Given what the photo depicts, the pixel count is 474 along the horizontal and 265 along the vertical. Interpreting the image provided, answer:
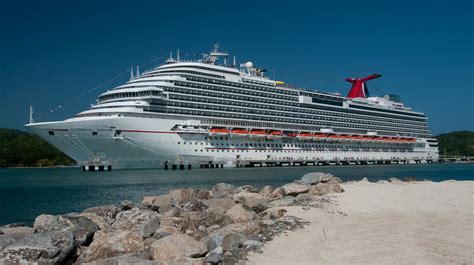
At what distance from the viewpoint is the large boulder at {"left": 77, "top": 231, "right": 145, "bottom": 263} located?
9.52 metres

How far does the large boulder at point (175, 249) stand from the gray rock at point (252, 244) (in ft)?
2.86

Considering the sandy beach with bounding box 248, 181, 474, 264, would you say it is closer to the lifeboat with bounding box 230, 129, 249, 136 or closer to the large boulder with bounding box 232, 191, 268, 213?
the large boulder with bounding box 232, 191, 268, 213

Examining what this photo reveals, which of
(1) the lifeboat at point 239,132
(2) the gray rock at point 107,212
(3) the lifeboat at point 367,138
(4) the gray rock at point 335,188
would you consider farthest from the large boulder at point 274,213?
(3) the lifeboat at point 367,138

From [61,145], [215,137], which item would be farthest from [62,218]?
[215,137]

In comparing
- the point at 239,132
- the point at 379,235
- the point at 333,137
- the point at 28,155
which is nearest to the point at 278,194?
the point at 379,235

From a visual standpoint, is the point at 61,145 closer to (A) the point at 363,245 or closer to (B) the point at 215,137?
(B) the point at 215,137

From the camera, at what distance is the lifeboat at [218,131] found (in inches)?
2312

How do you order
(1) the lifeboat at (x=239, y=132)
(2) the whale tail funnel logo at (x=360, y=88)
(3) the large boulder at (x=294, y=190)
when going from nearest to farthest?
1. (3) the large boulder at (x=294, y=190)
2. (1) the lifeboat at (x=239, y=132)
3. (2) the whale tail funnel logo at (x=360, y=88)

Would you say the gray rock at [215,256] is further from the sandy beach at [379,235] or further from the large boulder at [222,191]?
the large boulder at [222,191]

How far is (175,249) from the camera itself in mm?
9039

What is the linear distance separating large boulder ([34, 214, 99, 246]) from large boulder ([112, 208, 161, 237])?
29.2 inches

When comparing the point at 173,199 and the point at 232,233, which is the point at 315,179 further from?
the point at 232,233

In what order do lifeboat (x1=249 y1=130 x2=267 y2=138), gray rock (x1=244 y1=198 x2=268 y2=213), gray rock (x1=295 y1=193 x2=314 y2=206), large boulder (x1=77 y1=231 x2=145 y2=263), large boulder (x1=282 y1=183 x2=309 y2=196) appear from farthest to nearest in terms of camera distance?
lifeboat (x1=249 y1=130 x2=267 y2=138)
large boulder (x1=282 y1=183 x2=309 y2=196)
gray rock (x1=295 y1=193 x2=314 y2=206)
gray rock (x1=244 y1=198 x2=268 y2=213)
large boulder (x1=77 y1=231 x2=145 y2=263)

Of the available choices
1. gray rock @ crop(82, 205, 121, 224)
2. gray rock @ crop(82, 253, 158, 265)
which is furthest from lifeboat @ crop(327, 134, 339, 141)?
gray rock @ crop(82, 253, 158, 265)
